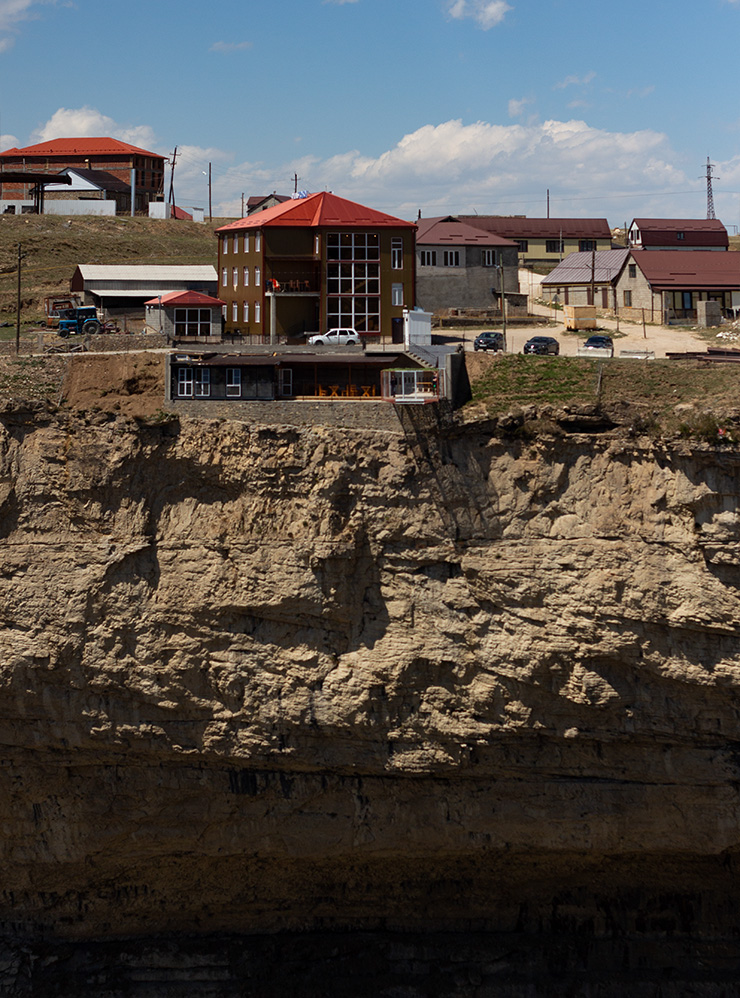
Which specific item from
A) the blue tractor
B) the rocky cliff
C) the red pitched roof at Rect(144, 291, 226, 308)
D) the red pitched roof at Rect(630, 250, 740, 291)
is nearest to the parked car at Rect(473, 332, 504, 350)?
the red pitched roof at Rect(144, 291, 226, 308)

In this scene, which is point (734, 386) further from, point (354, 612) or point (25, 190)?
point (25, 190)

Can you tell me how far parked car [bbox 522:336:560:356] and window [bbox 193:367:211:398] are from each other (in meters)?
12.7

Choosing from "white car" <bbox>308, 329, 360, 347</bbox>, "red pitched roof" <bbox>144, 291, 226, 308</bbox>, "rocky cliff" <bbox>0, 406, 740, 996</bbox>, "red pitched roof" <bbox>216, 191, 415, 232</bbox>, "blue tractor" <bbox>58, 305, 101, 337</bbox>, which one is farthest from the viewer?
"blue tractor" <bbox>58, 305, 101, 337</bbox>

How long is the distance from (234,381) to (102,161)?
170 ft

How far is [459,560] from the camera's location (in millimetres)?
25203

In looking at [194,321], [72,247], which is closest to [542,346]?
[194,321]

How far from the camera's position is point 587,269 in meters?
52.6

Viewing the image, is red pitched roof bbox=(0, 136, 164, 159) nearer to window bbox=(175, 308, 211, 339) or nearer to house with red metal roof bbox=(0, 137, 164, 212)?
house with red metal roof bbox=(0, 137, 164, 212)

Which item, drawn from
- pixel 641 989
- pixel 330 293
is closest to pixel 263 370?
pixel 330 293

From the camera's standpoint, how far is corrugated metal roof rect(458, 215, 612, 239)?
68312 mm

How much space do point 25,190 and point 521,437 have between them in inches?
2157

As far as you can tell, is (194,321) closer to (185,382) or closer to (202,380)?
(202,380)

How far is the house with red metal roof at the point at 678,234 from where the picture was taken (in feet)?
216

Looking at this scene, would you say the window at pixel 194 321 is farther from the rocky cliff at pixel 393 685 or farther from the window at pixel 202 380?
the rocky cliff at pixel 393 685
